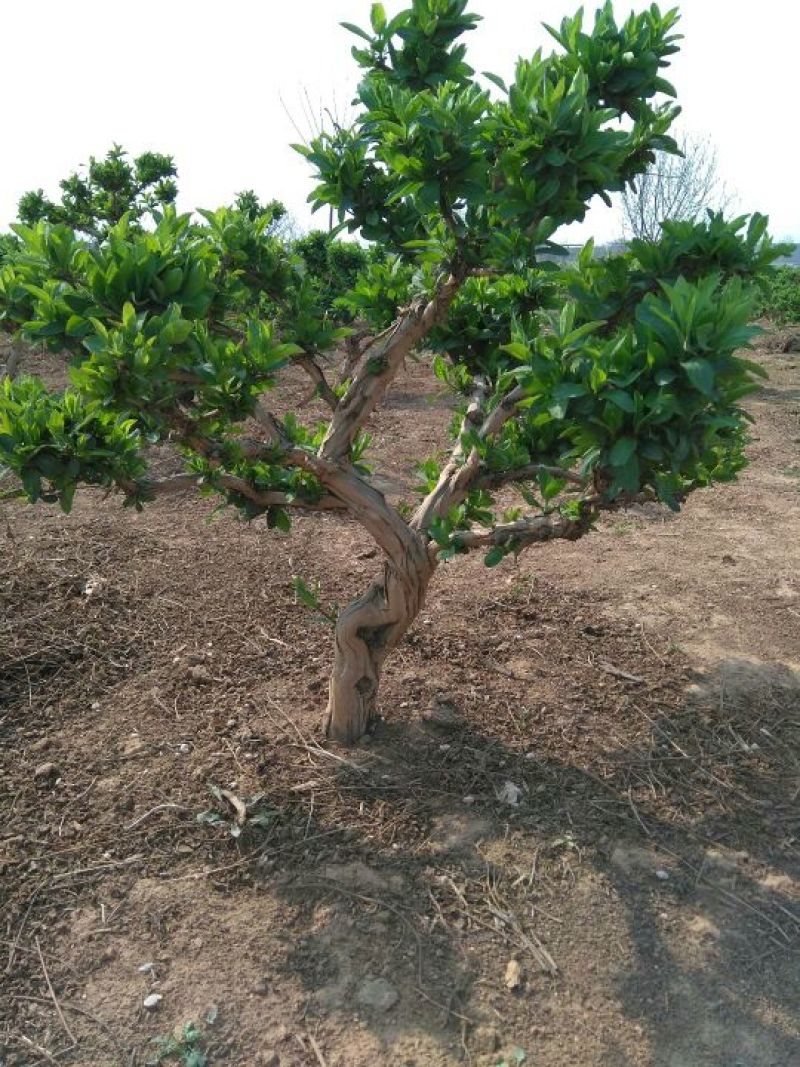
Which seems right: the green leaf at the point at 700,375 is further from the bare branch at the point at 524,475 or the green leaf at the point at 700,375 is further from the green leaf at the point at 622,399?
the bare branch at the point at 524,475

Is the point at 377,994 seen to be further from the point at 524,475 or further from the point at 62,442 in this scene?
the point at 62,442

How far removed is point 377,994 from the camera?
2.32m

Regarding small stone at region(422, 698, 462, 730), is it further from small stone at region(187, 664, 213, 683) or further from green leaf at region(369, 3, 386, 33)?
green leaf at region(369, 3, 386, 33)

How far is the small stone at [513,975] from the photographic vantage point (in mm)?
2340

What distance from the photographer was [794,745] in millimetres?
3332

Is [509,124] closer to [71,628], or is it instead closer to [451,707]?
[451,707]

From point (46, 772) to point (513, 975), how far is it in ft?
5.74

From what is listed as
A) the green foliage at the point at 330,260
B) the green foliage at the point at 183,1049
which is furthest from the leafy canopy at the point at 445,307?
the green foliage at the point at 330,260

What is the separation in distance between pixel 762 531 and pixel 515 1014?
13.1 ft

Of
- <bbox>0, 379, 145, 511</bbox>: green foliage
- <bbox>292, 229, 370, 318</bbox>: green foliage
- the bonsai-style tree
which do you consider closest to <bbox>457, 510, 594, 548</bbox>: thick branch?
the bonsai-style tree

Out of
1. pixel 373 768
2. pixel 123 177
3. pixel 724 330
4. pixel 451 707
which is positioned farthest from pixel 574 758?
pixel 123 177

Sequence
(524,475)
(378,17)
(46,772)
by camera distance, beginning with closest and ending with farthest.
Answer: (378,17), (524,475), (46,772)

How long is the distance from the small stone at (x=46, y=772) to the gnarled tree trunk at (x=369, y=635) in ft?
3.17

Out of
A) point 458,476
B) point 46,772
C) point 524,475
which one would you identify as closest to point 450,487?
point 458,476
